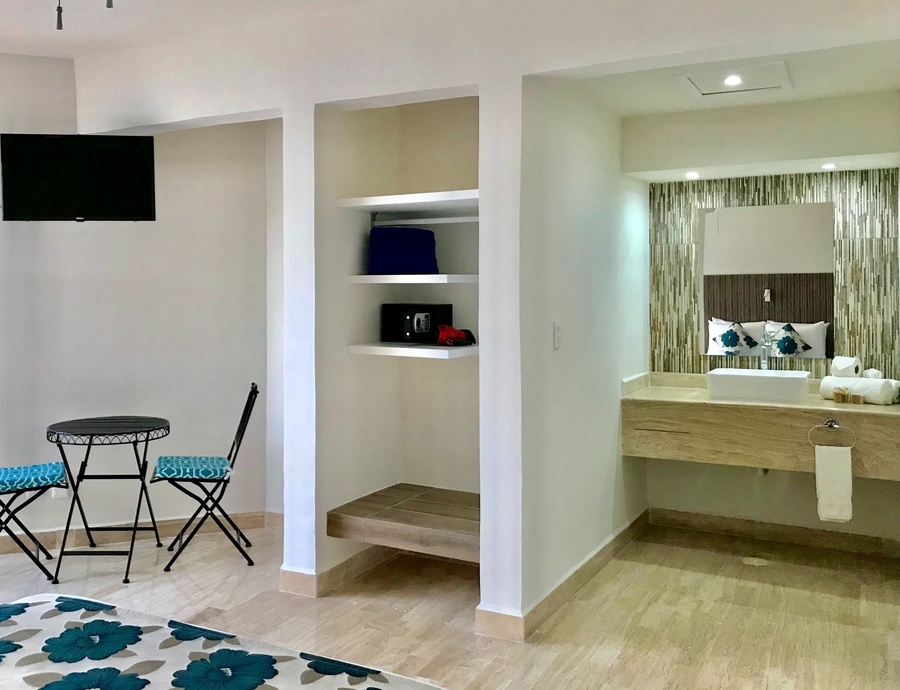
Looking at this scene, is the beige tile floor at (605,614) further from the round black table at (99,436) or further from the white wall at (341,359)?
the white wall at (341,359)

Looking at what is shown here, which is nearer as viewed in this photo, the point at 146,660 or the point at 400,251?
the point at 146,660

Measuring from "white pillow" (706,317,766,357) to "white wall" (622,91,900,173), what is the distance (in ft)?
2.97

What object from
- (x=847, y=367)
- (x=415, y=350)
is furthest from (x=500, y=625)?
(x=847, y=367)

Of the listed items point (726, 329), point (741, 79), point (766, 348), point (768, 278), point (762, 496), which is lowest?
point (762, 496)

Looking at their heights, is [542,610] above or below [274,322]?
below

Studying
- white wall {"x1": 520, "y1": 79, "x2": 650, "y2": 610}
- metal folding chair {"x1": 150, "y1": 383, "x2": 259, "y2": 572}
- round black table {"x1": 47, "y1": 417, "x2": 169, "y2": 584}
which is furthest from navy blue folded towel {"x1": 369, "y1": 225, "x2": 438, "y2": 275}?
round black table {"x1": 47, "y1": 417, "x2": 169, "y2": 584}

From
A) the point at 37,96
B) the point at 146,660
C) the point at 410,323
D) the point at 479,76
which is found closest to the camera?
the point at 146,660

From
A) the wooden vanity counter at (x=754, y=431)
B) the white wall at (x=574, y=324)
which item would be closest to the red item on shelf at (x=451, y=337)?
the white wall at (x=574, y=324)

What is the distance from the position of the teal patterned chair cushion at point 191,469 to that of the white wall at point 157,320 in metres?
0.52

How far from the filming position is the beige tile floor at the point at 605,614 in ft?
9.64

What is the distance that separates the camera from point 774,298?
4469 mm

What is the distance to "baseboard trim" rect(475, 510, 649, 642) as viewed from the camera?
10.5 ft

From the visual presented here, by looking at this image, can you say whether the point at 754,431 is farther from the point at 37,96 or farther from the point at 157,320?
the point at 37,96

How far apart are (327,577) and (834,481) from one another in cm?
231
